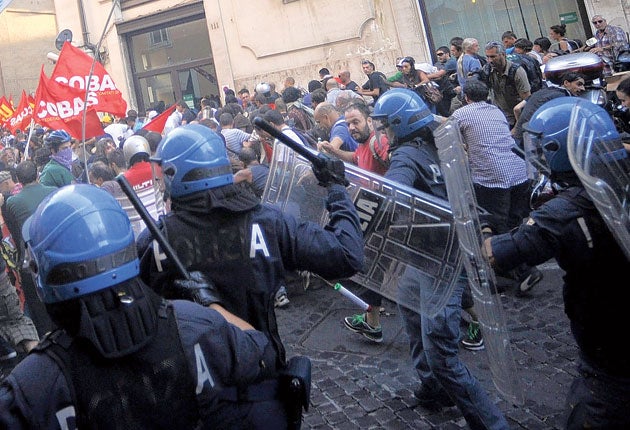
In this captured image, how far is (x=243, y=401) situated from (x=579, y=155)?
4.59 ft

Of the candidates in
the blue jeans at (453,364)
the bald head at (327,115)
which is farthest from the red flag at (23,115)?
the blue jeans at (453,364)

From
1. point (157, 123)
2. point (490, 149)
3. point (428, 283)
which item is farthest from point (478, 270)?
point (157, 123)

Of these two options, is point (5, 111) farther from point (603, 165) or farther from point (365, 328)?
point (603, 165)

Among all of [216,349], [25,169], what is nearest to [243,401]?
[216,349]

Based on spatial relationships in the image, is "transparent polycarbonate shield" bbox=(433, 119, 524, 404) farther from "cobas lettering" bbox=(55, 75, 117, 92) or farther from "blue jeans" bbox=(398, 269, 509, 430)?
"cobas lettering" bbox=(55, 75, 117, 92)

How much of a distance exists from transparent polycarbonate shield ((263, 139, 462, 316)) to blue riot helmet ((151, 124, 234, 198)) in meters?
0.68

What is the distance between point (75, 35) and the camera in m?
18.5

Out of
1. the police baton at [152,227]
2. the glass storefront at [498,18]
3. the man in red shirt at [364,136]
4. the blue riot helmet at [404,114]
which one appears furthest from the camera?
the glass storefront at [498,18]

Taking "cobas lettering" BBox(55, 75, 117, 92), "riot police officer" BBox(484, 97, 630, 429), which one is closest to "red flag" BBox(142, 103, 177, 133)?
"cobas lettering" BBox(55, 75, 117, 92)

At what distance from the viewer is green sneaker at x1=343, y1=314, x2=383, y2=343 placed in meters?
4.98

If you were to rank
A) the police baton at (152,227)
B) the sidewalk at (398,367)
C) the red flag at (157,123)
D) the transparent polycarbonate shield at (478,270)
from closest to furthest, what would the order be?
1. the police baton at (152,227)
2. the transparent polycarbonate shield at (478,270)
3. the sidewalk at (398,367)
4. the red flag at (157,123)

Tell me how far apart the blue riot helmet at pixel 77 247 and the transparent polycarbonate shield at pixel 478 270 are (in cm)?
155

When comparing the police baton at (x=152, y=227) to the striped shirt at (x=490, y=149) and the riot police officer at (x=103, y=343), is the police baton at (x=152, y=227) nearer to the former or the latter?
the riot police officer at (x=103, y=343)

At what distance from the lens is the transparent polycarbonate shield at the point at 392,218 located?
3053 millimetres
